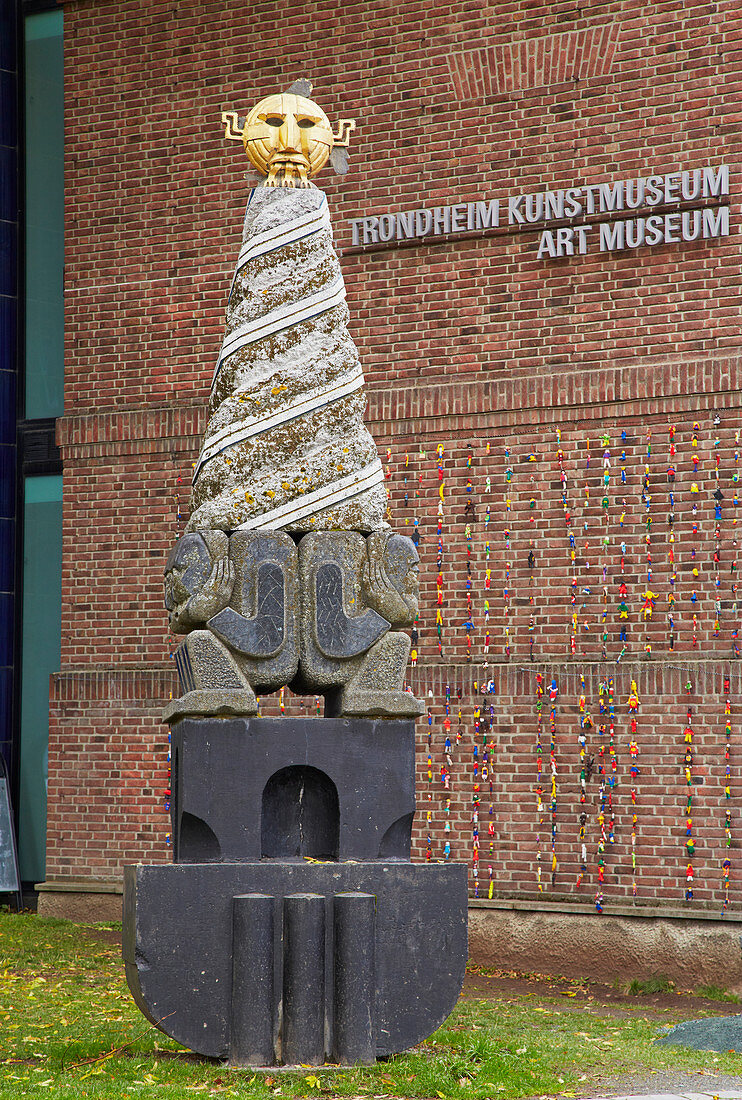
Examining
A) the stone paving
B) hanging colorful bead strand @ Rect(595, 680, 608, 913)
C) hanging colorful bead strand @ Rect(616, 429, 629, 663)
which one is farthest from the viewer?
hanging colorful bead strand @ Rect(616, 429, 629, 663)

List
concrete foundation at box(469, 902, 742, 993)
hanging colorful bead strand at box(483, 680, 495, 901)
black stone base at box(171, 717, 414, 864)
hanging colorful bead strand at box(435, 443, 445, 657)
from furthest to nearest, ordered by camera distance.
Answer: hanging colorful bead strand at box(435, 443, 445, 657) → hanging colorful bead strand at box(483, 680, 495, 901) → concrete foundation at box(469, 902, 742, 993) → black stone base at box(171, 717, 414, 864)

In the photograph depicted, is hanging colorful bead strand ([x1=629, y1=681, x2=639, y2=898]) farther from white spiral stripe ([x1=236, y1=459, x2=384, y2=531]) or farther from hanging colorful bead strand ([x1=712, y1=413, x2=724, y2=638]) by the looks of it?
white spiral stripe ([x1=236, y1=459, x2=384, y2=531])

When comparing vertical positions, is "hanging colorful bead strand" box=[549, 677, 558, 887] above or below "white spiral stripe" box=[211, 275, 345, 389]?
below

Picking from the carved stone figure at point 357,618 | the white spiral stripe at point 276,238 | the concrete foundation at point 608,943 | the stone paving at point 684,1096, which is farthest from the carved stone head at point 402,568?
the concrete foundation at point 608,943

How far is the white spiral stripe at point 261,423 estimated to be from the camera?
22.6 feet

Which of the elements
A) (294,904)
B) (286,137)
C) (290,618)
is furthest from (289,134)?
(294,904)

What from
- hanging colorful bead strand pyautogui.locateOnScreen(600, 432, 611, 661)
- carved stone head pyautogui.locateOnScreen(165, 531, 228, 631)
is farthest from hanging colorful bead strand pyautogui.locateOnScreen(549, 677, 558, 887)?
carved stone head pyautogui.locateOnScreen(165, 531, 228, 631)

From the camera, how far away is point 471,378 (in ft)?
35.4

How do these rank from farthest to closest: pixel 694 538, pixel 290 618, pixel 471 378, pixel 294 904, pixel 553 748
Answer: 1. pixel 471 378
2. pixel 553 748
3. pixel 694 538
4. pixel 290 618
5. pixel 294 904

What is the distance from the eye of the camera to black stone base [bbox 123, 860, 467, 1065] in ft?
20.3

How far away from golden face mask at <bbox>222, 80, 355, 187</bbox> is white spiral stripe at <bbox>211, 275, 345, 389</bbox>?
2.19 feet

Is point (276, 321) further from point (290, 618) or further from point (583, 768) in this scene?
point (583, 768)

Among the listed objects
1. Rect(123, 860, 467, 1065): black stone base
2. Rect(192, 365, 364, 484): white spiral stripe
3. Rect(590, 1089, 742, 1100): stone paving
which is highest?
Rect(192, 365, 364, 484): white spiral stripe

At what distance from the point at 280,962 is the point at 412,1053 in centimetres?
79
